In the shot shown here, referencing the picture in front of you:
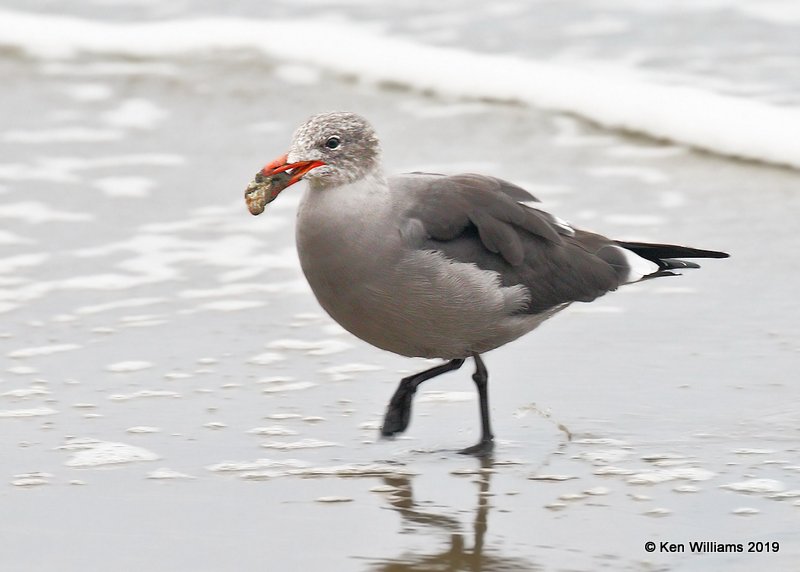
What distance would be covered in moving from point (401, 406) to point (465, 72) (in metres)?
5.66

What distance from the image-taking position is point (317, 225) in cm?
520

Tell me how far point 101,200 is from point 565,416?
142 inches

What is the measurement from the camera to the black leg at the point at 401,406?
208 inches

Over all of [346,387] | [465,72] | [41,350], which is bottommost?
[346,387]

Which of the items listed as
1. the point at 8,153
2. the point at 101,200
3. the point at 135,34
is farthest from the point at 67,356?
the point at 135,34

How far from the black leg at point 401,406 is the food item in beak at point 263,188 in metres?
0.80

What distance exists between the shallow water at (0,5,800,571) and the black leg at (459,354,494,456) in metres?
0.05

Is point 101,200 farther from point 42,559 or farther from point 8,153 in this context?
point 42,559

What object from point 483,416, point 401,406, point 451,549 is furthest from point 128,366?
point 451,549

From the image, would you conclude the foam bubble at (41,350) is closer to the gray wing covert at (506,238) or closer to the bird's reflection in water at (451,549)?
the gray wing covert at (506,238)

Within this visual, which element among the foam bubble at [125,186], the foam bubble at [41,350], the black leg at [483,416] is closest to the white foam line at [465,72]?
the foam bubble at [125,186]

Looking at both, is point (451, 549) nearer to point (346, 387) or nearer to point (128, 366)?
point (346, 387)

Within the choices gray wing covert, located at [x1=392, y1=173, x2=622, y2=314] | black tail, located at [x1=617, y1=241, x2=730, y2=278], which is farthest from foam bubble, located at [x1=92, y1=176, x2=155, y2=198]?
black tail, located at [x1=617, y1=241, x2=730, y2=278]

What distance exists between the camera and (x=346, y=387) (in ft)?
19.1
